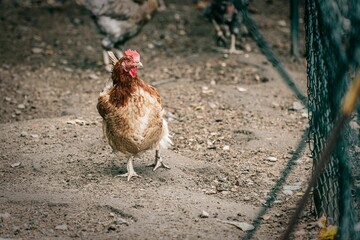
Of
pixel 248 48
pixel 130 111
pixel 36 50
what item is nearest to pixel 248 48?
pixel 248 48

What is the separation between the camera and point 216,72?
668cm

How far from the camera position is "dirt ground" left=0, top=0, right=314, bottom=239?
359 centimetres

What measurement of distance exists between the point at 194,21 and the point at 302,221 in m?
5.41

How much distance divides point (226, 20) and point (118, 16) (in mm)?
1425

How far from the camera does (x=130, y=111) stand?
4.03m

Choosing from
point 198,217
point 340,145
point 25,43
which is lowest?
point 25,43

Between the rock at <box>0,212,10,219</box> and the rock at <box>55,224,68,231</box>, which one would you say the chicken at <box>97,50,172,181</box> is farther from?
the rock at <box>0,212,10,219</box>

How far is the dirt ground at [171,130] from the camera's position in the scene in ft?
11.8

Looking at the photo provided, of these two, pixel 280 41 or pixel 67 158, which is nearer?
pixel 67 158

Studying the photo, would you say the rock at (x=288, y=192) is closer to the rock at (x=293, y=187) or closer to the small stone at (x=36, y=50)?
the rock at (x=293, y=187)

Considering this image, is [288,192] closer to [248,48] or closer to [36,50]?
[248,48]

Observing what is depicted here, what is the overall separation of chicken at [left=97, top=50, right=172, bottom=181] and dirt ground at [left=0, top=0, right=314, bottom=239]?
1.02 feet

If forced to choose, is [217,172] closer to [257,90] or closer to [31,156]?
[31,156]

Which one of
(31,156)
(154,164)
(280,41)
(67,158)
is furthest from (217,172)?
(280,41)
